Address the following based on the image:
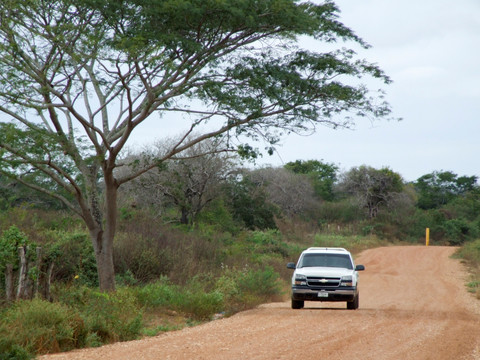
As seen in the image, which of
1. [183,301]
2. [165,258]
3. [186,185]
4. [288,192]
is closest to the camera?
[183,301]

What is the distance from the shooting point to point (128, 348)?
12117mm

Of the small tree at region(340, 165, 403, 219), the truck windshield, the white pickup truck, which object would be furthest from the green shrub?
the small tree at region(340, 165, 403, 219)

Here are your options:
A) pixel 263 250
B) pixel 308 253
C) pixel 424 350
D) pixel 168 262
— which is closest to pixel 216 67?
pixel 308 253

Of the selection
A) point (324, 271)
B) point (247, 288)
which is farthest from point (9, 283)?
point (247, 288)

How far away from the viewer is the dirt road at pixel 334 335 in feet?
37.1

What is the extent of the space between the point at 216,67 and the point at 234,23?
183 cm

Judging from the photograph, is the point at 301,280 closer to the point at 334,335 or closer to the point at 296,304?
the point at 296,304

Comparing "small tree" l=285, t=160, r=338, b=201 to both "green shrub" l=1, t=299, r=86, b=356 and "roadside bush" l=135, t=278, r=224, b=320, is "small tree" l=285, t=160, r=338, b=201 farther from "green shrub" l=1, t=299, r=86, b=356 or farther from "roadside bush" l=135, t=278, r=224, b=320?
"green shrub" l=1, t=299, r=86, b=356

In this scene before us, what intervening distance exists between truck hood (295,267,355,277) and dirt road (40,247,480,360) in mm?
1045

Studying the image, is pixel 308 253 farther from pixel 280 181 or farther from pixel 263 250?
pixel 280 181

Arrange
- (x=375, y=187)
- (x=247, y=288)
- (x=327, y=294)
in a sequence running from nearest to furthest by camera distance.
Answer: (x=327, y=294)
(x=247, y=288)
(x=375, y=187)

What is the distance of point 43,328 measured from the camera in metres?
11.9

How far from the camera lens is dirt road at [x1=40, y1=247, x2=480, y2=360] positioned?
37.1ft

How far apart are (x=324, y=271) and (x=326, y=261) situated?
1.03 m
